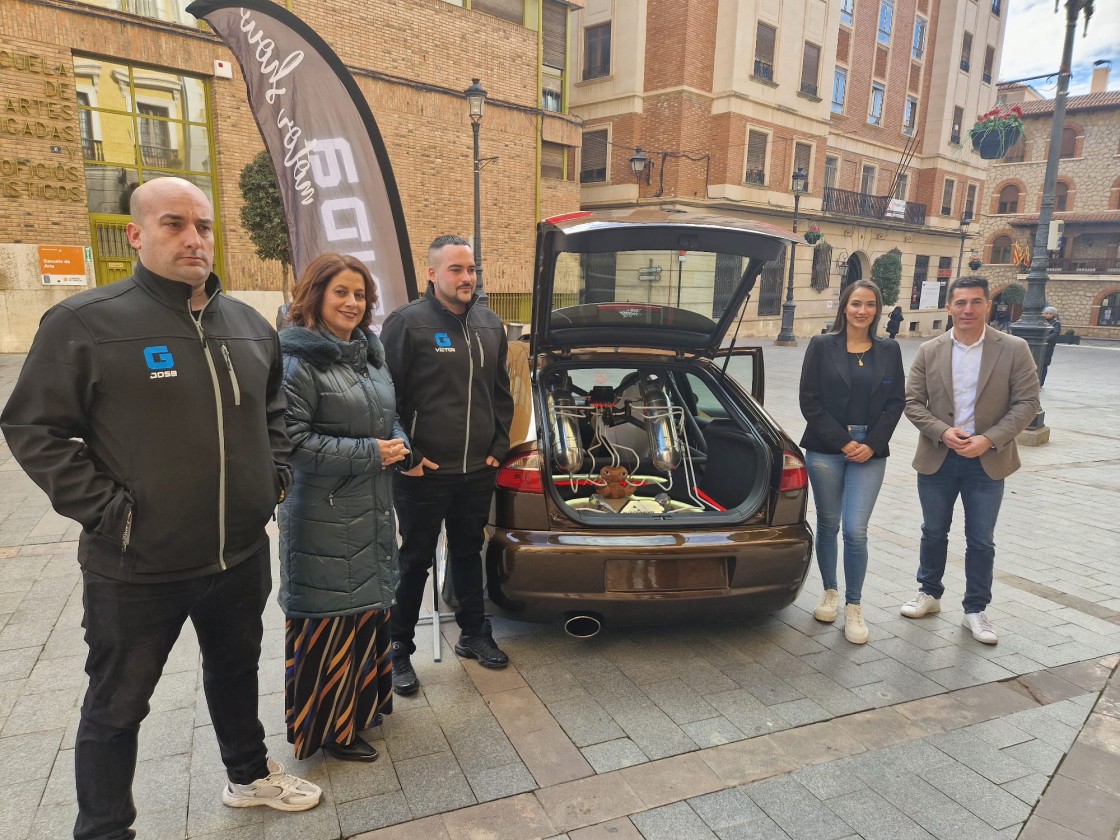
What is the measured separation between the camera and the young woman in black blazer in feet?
11.7

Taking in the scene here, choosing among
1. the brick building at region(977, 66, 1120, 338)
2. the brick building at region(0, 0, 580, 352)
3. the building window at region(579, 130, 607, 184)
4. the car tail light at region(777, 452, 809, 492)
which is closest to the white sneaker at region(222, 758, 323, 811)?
the car tail light at region(777, 452, 809, 492)

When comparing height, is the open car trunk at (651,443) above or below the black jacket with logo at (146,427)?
below

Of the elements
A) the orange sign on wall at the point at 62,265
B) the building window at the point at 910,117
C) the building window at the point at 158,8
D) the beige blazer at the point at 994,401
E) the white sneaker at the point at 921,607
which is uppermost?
the building window at the point at 910,117

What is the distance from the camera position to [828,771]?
100 inches

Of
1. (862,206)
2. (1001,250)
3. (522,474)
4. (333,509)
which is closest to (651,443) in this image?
(522,474)

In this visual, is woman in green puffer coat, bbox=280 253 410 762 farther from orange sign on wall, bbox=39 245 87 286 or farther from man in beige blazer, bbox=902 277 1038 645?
orange sign on wall, bbox=39 245 87 286

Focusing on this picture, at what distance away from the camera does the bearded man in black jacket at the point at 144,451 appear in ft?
5.64

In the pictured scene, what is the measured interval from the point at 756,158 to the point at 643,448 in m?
22.8

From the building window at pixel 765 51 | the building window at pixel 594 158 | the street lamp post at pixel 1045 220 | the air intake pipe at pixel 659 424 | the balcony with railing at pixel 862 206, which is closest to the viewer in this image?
the air intake pipe at pixel 659 424

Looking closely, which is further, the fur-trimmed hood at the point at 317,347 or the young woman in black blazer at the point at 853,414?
the young woman in black blazer at the point at 853,414

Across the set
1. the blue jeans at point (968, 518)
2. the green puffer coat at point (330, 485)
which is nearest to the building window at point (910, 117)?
the blue jeans at point (968, 518)

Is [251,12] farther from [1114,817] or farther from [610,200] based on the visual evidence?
[610,200]

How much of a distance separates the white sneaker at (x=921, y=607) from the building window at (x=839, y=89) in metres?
28.5

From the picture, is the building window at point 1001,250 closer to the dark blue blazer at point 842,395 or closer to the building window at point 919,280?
the building window at point 919,280
